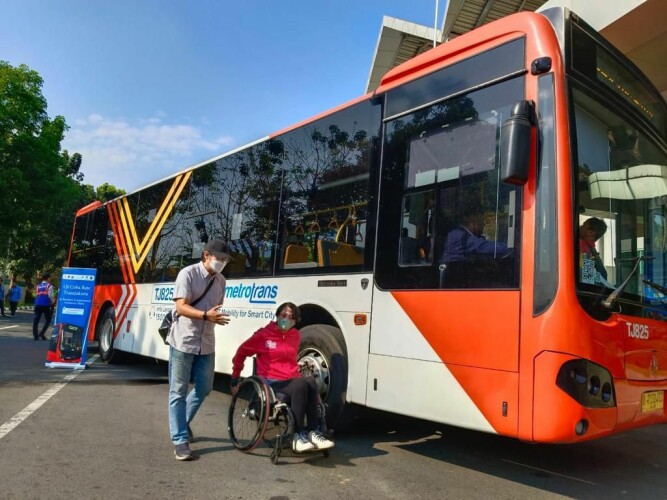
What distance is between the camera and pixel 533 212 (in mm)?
3732

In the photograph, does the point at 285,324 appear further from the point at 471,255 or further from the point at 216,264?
the point at 471,255

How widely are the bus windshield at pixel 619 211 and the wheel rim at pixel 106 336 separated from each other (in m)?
8.65

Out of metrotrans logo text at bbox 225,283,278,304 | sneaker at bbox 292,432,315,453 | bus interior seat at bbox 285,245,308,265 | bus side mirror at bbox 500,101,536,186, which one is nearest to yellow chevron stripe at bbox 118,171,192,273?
metrotrans logo text at bbox 225,283,278,304

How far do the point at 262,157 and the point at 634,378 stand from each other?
15.0 ft

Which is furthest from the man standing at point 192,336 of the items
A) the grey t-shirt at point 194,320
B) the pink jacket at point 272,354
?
the pink jacket at point 272,354

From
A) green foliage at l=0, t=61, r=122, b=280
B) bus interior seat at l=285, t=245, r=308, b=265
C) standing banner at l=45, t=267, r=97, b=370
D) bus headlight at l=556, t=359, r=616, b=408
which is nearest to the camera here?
bus headlight at l=556, t=359, r=616, b=408

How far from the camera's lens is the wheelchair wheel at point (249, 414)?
446cm

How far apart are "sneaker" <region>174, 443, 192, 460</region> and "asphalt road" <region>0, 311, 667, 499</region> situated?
8 centimetres

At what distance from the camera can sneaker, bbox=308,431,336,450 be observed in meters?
4.46

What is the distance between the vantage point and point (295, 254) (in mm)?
5848

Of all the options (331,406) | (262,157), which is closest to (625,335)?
(331,406)

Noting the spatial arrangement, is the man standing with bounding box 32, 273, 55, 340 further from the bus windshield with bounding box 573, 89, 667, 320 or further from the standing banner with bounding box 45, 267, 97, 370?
the bus windshield with bounding box 573, 89, 667, 320

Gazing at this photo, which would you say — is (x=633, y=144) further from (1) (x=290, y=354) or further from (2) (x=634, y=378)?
(1) (x=290, y=354)

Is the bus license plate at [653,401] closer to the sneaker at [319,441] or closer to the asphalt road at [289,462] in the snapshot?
the asphalt road at [289,462]
